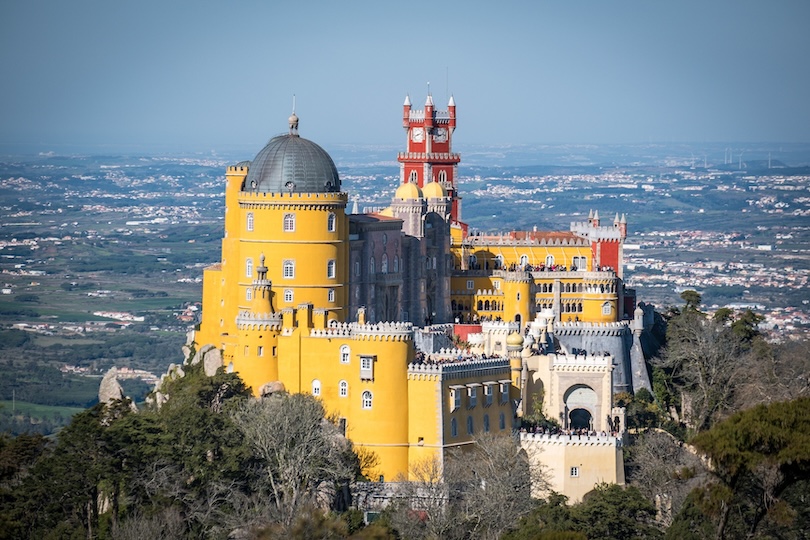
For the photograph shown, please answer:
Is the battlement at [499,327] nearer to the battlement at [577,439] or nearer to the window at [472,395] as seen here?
the window at [472,395]

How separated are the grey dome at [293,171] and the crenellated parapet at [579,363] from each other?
13435 mm

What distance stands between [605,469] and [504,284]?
2479cm

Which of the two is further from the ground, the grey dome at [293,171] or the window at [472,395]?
the grey dome at [293,171]

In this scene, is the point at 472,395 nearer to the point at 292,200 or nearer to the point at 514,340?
the point at 514,340

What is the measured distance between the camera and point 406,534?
259 ft

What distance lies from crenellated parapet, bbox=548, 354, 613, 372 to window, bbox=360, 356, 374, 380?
11.5m

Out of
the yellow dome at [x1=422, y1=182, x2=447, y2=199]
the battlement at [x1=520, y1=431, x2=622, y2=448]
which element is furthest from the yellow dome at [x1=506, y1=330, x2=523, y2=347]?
the yellow dome at [x1=422, y1=182, x2=447, y2=199]

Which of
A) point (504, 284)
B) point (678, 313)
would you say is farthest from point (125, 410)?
point (678, 313)

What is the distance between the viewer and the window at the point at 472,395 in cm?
8738

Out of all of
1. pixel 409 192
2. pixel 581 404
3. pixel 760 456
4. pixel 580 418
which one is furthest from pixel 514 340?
pixel 760 456

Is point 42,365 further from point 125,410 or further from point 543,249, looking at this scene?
point 125,410

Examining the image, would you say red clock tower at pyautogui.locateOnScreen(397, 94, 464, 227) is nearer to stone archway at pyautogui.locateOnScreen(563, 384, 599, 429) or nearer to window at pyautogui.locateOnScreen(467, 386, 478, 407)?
stone archway at pyautogui.locateOnScreen(563, 384, 599, 429)

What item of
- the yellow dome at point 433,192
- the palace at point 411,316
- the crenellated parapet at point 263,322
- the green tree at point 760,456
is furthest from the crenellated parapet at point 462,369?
the yellow dome at point 433,192

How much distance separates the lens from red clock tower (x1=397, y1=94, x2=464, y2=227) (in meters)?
125
